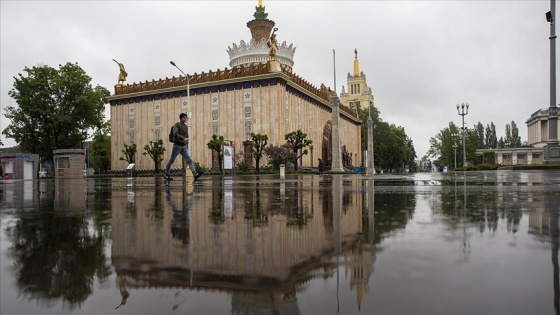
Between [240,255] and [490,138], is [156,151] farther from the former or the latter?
[490,138]

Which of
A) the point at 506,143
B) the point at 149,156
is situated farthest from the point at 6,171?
the point at 506,143

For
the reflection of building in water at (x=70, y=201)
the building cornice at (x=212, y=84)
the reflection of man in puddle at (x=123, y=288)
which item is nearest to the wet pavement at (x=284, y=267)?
the reflection of man in puddle at (x=123, y=288)

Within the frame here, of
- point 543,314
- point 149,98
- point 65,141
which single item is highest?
point 149,98

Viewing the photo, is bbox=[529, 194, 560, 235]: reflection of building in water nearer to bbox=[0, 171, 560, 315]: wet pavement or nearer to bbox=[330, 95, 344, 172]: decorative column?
bbox=[0, 171, 560, 315]: wet pavement

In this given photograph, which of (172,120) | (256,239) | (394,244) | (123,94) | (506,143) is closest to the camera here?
(394,244)

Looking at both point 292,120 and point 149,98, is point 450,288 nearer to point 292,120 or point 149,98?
point 292,120

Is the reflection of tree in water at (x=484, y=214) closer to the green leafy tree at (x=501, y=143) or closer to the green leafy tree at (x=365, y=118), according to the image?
the green leafy tree at (x=365, y=118)

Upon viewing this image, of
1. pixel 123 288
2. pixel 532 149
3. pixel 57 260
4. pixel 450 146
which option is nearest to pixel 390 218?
pixel 123 288

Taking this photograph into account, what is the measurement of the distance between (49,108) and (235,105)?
70.7ft

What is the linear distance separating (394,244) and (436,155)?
107 meters

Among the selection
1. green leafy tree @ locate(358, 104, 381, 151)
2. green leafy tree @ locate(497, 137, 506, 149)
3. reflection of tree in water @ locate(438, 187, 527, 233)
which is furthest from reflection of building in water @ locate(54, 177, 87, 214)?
green leafy tree @ locate(497, 137, 506, 149)

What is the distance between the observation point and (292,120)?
47.8 m

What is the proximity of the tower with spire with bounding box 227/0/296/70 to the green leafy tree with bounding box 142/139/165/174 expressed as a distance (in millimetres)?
15742

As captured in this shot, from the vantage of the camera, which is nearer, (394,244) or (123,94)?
(394,244)
